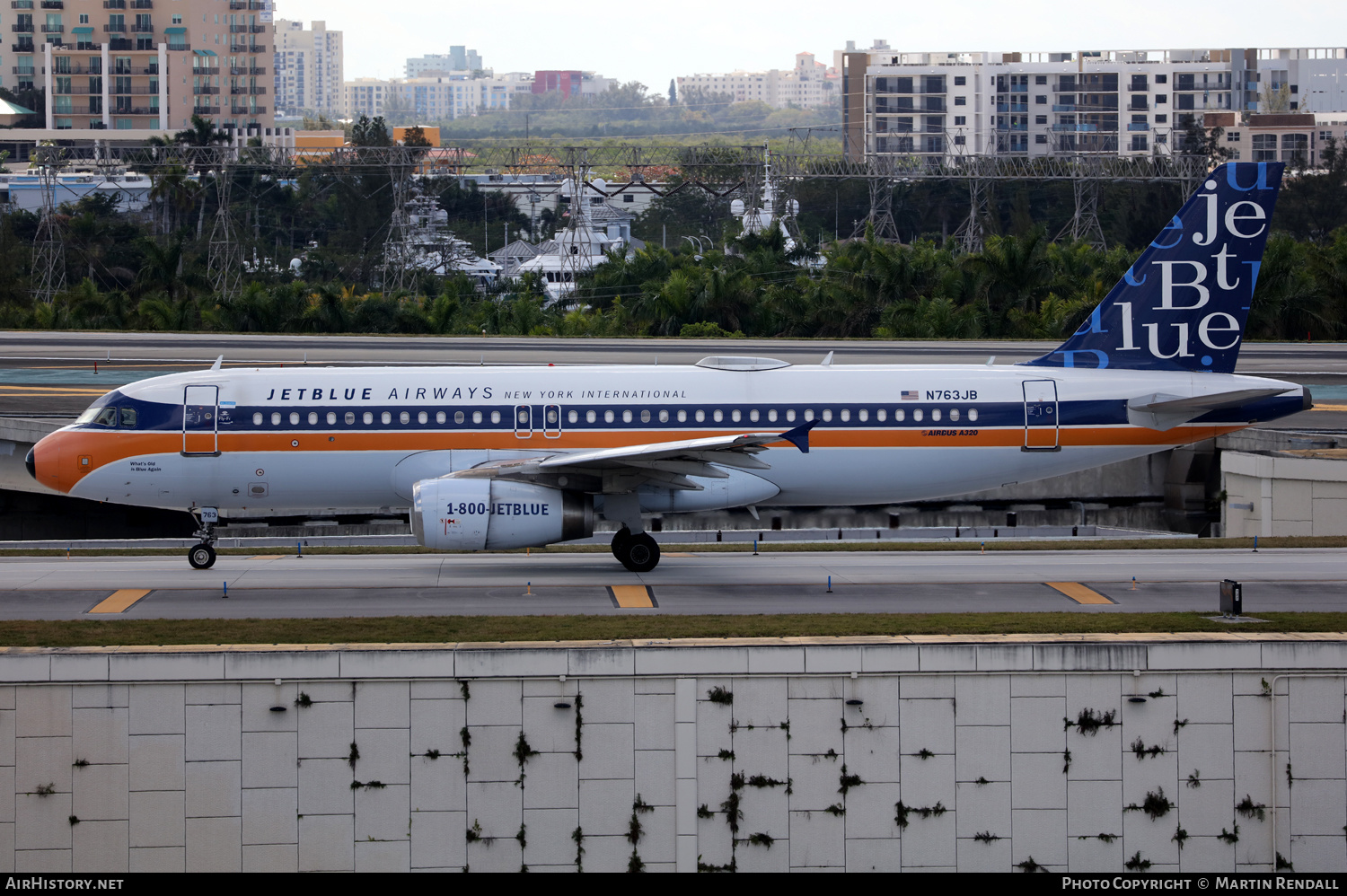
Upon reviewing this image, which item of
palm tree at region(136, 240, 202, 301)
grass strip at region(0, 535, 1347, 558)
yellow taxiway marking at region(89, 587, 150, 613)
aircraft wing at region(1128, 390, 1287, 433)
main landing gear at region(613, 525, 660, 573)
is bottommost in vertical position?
grass strip at region(0, 535, 1347, 558)

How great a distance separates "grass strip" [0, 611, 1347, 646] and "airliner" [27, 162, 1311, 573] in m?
5.69

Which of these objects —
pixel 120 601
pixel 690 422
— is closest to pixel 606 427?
pixel 690 422

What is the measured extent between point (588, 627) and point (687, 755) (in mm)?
2863

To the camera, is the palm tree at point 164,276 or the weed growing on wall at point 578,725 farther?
the palm tree at point 164,276

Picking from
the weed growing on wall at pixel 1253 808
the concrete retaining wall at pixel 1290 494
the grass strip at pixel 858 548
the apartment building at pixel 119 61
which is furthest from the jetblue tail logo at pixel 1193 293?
the apartment building at pixel 119 61

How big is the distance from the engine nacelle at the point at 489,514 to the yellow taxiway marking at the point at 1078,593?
853 cm

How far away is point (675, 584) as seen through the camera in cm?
2431

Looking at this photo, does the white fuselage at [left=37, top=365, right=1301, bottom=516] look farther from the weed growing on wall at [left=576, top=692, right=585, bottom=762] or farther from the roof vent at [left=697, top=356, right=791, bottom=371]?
the weed growing on wall at [left=576, top=692, right=585, bottom=762]

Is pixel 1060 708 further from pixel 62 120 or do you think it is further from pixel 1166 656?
pixel 62 120

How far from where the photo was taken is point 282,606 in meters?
21.7

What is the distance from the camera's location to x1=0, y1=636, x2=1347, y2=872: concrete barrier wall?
1647 centimetres

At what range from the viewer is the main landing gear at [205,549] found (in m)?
26.0

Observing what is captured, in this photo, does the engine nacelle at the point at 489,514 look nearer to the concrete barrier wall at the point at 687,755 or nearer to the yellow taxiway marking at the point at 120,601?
the yellow taxiway marking at the point at 120,601

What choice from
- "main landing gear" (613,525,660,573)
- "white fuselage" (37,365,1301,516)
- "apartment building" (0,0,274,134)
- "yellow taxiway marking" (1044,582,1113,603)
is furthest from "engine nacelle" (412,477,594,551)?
"apartment building" (0,0,274,134)
